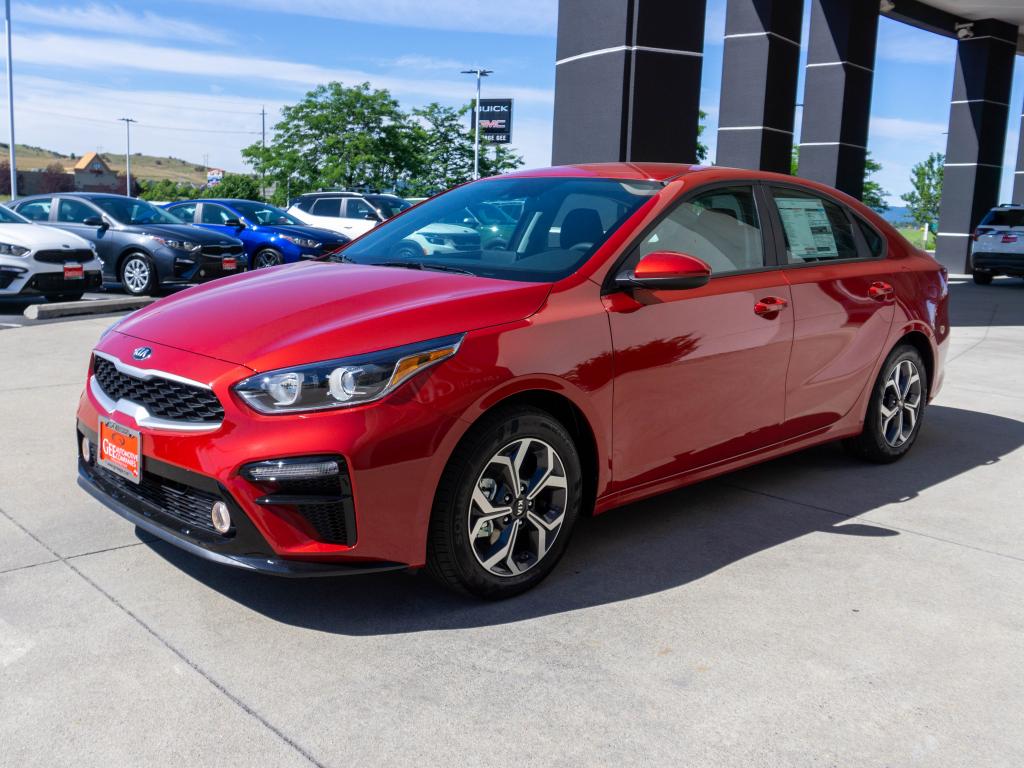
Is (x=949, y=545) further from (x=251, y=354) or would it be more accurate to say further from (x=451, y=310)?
(x=251, y=354)

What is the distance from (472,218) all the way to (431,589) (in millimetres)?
1731

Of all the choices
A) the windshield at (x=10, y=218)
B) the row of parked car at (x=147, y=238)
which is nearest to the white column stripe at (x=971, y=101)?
the row of parked car at (x=147, y=238)

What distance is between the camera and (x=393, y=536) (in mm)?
3156

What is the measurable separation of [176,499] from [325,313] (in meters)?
0.79

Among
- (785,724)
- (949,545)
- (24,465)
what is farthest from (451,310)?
(24,465)

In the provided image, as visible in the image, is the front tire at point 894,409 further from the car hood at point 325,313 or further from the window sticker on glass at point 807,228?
the car hood at point 325,313

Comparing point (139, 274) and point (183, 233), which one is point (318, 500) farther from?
point (183, 233)

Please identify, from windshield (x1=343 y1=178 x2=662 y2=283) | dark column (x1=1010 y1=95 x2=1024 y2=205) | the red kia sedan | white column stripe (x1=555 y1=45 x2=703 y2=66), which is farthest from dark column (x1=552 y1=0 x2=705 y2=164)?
dark column (x1=1010 y1=95 x2=1024 y2=205)

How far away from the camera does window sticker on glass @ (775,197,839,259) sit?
4758 mm

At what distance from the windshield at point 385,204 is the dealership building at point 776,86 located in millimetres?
6579

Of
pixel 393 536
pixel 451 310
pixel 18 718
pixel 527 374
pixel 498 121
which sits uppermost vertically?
pixel 498 121

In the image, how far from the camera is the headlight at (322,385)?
3.05 m

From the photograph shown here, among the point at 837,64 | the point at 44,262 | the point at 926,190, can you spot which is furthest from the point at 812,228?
the point at 926,190

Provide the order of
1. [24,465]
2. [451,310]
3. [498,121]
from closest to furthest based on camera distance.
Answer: [451,310], [24,465], [498,121]
